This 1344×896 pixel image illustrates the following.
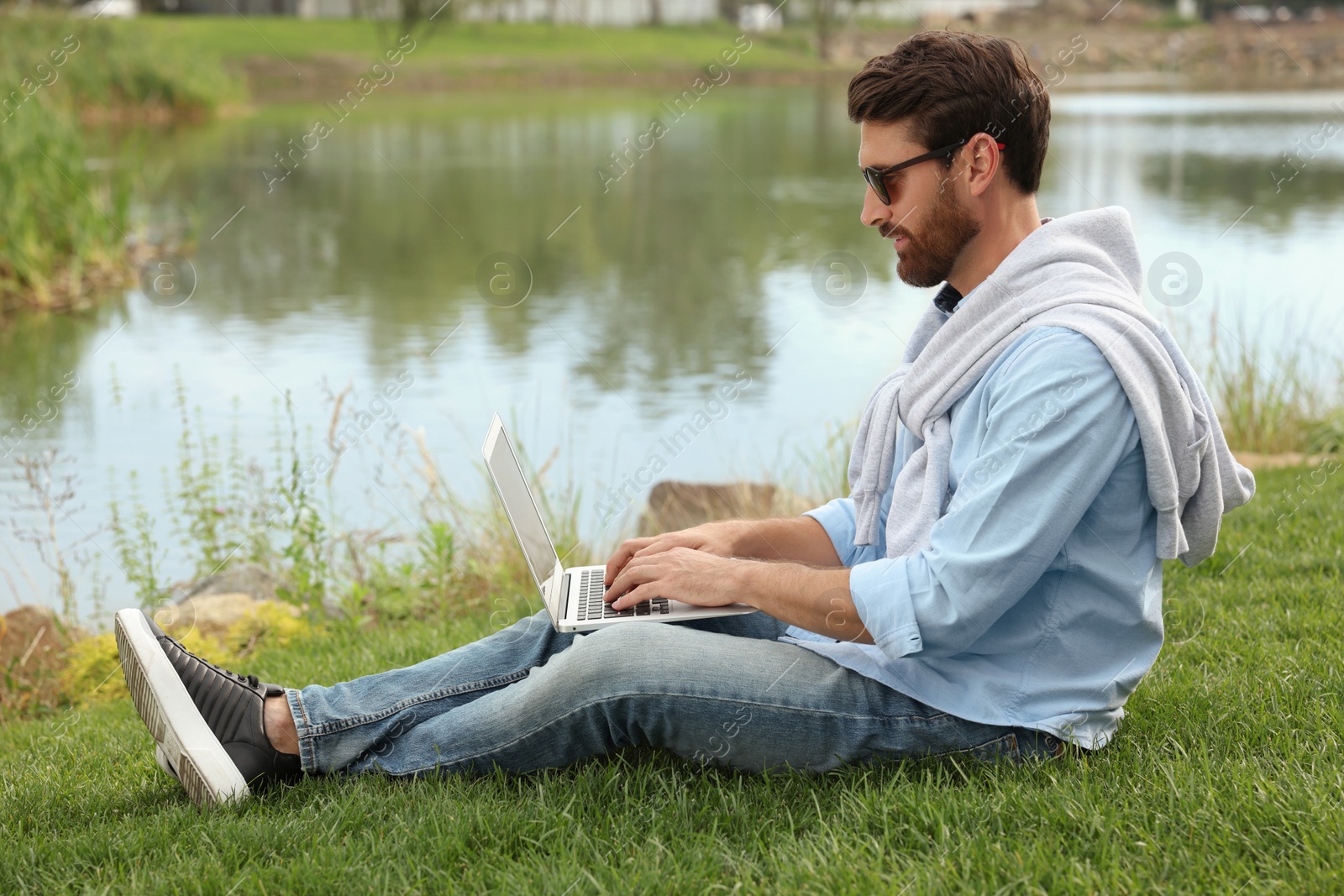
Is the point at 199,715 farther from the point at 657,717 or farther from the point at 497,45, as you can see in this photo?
the point at 497,45

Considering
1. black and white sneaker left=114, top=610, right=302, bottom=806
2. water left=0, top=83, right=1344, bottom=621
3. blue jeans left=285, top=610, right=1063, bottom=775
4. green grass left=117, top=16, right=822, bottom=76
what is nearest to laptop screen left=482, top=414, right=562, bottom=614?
blue jeans left=285, top=610, right=1063, bottom=775

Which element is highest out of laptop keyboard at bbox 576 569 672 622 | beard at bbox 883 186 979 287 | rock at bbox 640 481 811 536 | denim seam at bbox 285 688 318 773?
beard at bbox 883 186 979 287

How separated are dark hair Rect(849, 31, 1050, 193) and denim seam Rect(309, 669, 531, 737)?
1.32 meters

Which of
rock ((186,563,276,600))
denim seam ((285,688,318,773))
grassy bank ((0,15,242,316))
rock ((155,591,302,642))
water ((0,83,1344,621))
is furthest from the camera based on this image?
grassy bank ((0,15,242,316))

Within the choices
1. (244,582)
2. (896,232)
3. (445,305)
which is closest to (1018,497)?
(896,232)

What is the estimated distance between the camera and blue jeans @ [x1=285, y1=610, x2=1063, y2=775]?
7.11ft

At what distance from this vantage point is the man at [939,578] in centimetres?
196

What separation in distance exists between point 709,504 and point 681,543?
99.7 inches

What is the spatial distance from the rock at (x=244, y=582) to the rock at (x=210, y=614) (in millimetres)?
141

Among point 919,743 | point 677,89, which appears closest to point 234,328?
point 919,743

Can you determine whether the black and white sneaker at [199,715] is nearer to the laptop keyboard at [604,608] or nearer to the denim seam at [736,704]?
the denim seam at [736,704]

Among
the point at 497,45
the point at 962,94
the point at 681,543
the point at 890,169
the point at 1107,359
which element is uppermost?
the point at 497,45

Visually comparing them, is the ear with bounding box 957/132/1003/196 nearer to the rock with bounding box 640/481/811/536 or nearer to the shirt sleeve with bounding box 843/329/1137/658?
the shirt sleeve with bounding box 843/329/1137/658

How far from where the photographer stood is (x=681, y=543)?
8.33 feet
